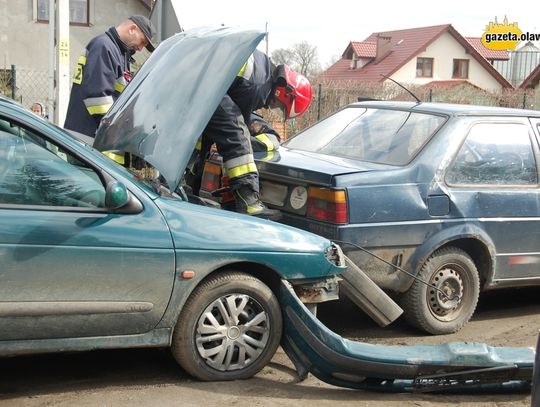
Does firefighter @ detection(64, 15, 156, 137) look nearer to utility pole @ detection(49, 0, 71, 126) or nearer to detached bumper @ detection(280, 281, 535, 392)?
utility pole @ detection(49, 0, 71, 126)

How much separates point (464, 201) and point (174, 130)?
2.29 m

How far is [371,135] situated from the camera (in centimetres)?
568

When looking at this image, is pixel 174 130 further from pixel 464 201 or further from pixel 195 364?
pixel 464 201

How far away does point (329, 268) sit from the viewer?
13.9 feet

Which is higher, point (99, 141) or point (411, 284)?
point (99, 141)

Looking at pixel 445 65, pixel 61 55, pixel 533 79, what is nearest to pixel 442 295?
pixel 61 55

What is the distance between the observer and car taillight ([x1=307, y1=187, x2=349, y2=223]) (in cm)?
472

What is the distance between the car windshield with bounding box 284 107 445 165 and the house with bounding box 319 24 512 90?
135 feet

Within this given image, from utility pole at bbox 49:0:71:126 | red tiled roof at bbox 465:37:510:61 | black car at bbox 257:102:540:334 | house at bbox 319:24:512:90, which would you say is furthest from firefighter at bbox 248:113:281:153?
red tiled roof at bbox 465:37:510:61

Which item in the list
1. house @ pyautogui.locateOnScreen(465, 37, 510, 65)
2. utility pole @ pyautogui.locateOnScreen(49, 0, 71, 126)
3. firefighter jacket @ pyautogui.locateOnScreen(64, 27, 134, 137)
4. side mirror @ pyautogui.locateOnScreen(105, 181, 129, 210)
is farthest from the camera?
house @ pyautogui.locateOnScreen(465, 37, 510, 65)

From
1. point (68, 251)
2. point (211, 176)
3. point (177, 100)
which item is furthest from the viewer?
point (211, 176)

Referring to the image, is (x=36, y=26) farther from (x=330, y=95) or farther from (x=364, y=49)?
(x=364, y=49)

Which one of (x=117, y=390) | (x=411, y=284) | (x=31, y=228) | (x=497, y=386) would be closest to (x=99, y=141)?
(x=31, y=228)

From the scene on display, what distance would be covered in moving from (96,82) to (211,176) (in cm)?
120
